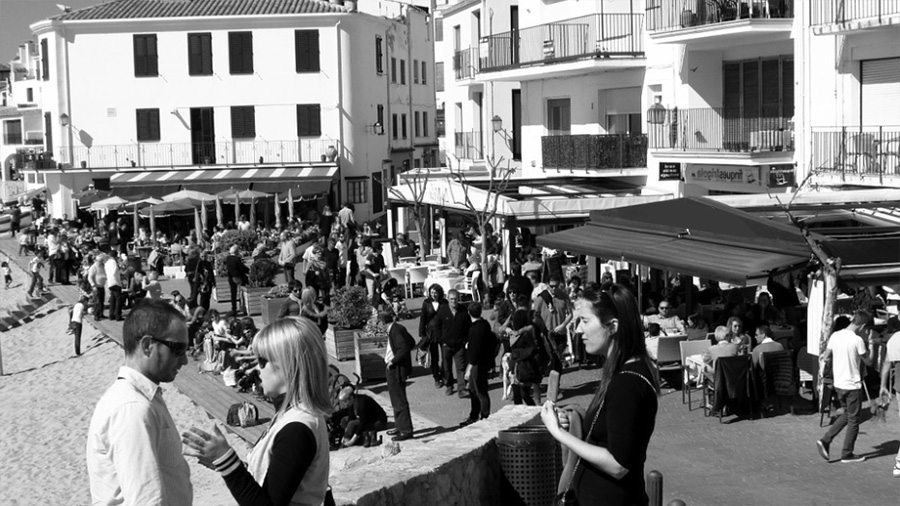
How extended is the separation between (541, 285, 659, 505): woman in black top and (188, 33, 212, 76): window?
47.0m

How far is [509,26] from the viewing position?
39156 mm

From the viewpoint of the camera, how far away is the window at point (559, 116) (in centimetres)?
3372

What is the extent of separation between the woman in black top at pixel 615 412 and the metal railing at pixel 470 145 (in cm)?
3558

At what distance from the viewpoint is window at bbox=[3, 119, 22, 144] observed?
93.2 m

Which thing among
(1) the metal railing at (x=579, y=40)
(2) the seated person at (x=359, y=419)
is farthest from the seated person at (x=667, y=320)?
(1) the metal railing at (x=579, y=40)

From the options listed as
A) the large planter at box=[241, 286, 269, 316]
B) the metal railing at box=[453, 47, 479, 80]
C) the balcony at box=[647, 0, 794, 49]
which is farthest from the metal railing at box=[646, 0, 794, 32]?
the metal railing at box=[453, 47, 479, 80]

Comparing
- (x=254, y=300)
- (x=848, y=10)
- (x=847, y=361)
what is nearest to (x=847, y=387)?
(x=847, y=361)


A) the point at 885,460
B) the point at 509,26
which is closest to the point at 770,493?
the point at 885,460

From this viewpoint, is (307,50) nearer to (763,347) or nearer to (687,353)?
(687,353)

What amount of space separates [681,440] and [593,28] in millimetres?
18307

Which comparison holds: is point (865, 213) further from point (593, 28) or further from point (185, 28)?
point (185, 28)

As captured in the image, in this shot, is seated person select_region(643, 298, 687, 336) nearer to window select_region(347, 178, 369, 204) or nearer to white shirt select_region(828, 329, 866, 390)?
white shirt select_region(828, 329, 866, 390)

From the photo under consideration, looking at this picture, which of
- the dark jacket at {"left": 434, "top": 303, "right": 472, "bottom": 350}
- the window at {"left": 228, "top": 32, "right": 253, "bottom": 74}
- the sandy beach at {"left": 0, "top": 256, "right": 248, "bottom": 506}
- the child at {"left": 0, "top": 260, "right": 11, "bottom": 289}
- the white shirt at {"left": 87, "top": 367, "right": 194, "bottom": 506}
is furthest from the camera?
the window at {"left": 228, "top": 32, "right": 253, "bottom": 74}

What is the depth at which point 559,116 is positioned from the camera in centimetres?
3419
